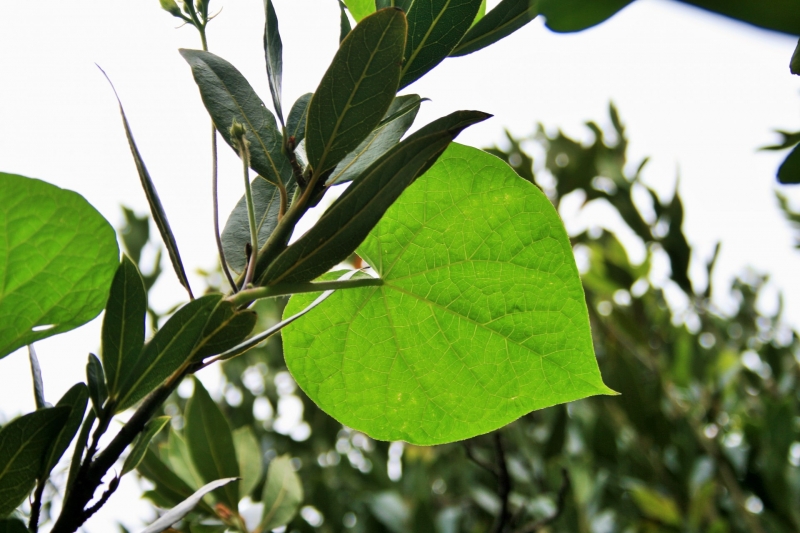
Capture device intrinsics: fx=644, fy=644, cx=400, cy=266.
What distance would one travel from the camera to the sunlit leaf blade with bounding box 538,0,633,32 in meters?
0.20

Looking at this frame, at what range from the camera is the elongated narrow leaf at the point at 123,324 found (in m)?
0.39

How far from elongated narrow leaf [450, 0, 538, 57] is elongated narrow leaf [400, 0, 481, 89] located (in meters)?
0.03

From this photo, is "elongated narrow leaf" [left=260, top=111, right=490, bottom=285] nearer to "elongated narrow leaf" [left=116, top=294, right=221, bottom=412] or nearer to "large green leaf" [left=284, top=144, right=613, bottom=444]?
"elongated narrow leaf" [left=116, top=294, right=221, bottom=412]

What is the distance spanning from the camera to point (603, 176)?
1.91m

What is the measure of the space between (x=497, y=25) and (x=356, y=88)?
0.46 feet

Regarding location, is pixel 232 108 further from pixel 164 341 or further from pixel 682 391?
pixel 682 391

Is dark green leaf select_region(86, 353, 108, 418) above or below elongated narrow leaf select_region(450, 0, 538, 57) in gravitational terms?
below

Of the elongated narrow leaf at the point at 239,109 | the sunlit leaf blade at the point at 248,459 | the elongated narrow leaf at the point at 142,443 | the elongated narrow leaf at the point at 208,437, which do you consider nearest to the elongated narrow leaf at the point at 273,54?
the elongated narrow leaf at the point at 239,109

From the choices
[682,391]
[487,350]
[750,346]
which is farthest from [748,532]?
[487,350]

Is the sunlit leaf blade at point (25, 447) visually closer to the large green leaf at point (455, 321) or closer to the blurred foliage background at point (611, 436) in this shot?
the large green leaf at point (455, 321)

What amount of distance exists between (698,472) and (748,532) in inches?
5.8

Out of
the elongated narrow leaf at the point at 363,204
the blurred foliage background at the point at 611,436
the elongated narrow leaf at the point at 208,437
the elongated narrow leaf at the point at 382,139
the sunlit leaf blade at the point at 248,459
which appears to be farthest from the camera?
the blurred foliage background at the point at 611,436

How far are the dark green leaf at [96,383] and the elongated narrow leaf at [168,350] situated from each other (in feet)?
0.03

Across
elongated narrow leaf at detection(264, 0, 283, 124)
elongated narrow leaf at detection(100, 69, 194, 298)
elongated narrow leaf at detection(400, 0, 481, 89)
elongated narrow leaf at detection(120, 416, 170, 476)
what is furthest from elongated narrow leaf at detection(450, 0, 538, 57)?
elongated narrow leaf at detection(120, 416, 170, 476)
